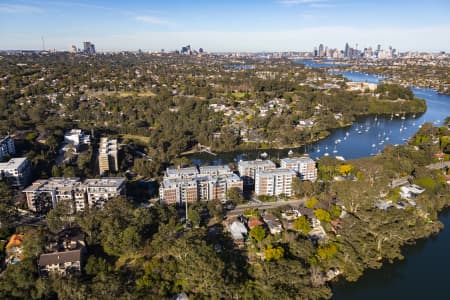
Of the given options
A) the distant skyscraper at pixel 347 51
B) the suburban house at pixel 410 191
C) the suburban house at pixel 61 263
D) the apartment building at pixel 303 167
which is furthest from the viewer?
the distant skyscraper at pixel 347 51

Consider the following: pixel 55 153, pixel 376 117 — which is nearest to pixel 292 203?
pixel 55 153

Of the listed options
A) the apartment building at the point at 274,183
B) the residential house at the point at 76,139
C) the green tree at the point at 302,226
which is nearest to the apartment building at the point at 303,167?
the apartment building at the point at 274,183

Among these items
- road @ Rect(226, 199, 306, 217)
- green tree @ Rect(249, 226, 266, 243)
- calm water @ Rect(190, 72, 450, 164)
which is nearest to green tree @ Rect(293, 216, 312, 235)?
green tree @ Rect(249, 226, 266, 243)

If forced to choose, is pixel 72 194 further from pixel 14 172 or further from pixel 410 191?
pixel 410 191

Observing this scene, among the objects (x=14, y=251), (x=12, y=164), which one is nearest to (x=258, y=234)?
(x=14, y=251)

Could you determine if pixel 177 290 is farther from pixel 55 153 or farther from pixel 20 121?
pixel 20 121

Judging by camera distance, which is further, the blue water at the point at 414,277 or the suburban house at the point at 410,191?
the suburban house at the point at 410,191

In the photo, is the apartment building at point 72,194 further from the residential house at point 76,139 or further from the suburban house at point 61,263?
the residential house at point 76,139

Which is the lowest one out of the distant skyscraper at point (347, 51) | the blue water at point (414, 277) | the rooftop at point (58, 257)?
the blue water at point (414, 277)
